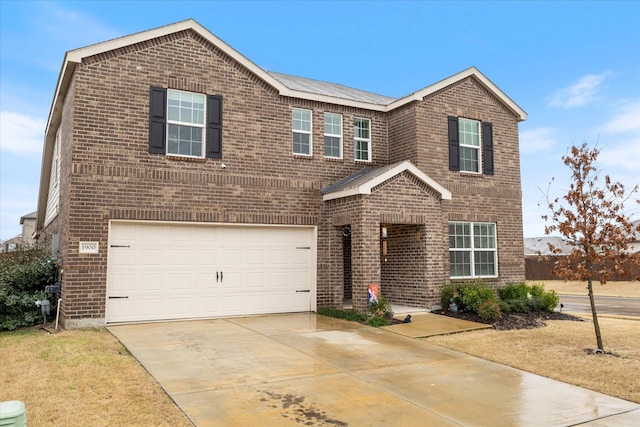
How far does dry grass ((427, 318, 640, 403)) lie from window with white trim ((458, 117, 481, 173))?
5628 mm

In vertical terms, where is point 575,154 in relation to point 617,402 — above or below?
above

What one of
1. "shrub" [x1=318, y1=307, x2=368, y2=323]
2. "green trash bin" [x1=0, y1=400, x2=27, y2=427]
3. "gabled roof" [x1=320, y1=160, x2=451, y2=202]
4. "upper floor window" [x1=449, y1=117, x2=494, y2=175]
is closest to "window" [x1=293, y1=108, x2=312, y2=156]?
"gabled roof" [x1=320, y1=160, x2=451, y2=202]

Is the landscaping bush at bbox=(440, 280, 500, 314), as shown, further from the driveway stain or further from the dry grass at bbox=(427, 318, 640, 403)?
the driveway stain

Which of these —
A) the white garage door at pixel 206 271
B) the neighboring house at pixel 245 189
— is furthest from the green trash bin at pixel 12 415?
the white garage door at pixel 206 271

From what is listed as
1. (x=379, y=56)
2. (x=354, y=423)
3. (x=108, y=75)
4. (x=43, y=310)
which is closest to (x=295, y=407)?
(x=354, y=423)

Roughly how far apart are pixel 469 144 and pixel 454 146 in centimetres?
81

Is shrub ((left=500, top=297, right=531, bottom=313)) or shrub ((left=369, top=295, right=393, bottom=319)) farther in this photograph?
shrub ((left=500, top=297, right=531, bottom=313))

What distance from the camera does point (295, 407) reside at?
18.2ft

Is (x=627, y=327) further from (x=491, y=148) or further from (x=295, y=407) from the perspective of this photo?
(x=295, y=407)

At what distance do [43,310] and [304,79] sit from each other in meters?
11.4

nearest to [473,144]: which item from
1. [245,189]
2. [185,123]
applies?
[245,189]

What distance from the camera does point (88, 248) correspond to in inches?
429

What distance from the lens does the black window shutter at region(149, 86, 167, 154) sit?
11.8 m

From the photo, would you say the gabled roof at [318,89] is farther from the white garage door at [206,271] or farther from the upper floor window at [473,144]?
the white garage door at [206,271]
